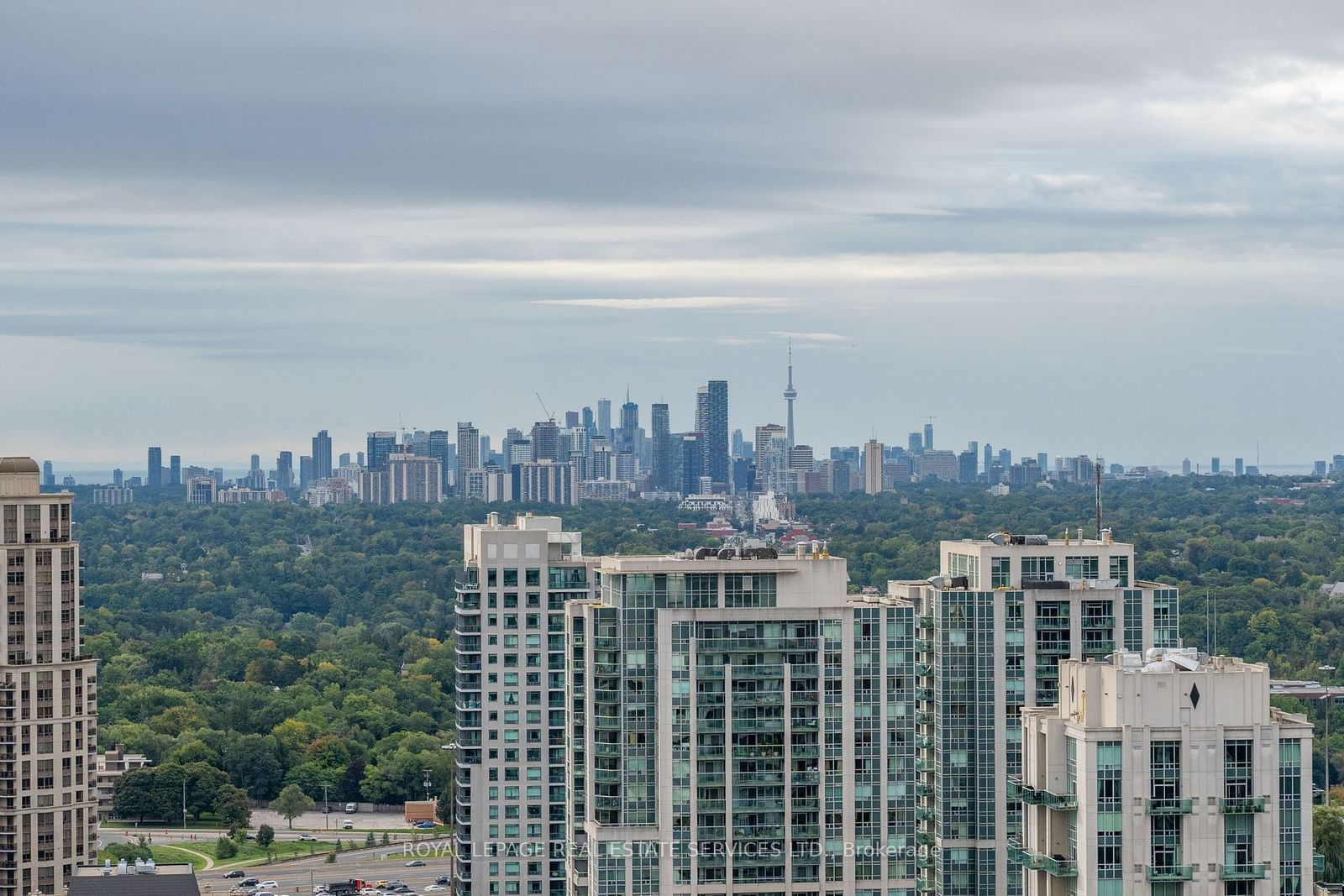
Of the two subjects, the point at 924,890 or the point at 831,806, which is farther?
the point at 924,890

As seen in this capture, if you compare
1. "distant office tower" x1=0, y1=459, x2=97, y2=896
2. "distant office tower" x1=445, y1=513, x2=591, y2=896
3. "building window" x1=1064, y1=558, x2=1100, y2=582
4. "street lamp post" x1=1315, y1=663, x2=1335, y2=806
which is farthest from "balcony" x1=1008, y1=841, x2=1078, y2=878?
"street lamp post" x1=1315, y1=663, x2=1335, y2=806

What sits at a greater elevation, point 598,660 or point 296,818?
point 598,660

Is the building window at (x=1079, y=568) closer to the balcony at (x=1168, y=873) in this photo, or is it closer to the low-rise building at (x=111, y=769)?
the balcony at (x=1168, y=873)

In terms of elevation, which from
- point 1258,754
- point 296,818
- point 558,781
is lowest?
point 296,818

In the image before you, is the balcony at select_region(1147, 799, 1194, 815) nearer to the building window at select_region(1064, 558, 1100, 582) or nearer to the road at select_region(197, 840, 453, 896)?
the building window at select_region(1064, 558, 1100, 582)

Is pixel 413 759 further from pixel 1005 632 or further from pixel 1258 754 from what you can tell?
pixel 1258 754

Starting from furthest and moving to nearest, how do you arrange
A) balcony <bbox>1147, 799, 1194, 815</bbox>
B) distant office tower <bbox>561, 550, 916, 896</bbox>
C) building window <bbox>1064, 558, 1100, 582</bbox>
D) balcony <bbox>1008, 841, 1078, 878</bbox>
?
building window <bbox>1064, 558, 1100, 582</bbox>
distant office tower <bbox>561, 550, 916, 896</bbox>
balcony <bbox>1008, 841, 1078, 878</bbox>
balcony <bbox>1147, 799, 1194, 815</bbox>

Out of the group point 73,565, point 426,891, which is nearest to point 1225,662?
point 73,565

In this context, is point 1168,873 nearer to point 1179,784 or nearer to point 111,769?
point 1179,784
